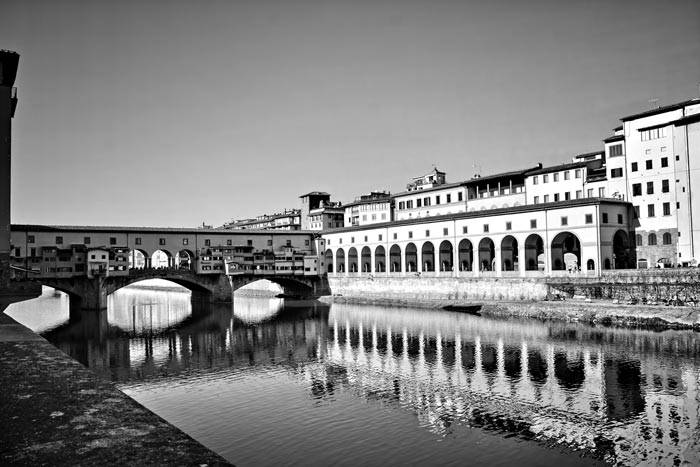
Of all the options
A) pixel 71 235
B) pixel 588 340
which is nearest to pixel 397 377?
pixel 588 340

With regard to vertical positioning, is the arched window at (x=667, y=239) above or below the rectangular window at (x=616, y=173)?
below

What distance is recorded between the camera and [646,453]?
1867 cm

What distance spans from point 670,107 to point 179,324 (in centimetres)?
6053

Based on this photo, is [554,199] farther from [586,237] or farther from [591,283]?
[591,283]

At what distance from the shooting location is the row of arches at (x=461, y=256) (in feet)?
217

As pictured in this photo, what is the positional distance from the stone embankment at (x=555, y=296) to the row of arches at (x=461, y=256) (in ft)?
11.7

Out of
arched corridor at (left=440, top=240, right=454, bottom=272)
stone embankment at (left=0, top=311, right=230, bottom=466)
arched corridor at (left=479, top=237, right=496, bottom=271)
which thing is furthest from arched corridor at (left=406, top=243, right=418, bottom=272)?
stone embankment at (left=0, top=311, right=230, bottom=466)

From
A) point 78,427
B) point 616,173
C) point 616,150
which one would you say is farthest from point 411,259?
point 78,427

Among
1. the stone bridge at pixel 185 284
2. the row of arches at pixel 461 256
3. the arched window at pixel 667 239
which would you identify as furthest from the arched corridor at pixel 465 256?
the stone bridge at pixel 185 284

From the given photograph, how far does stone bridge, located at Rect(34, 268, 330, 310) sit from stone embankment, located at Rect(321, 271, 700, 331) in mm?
11672

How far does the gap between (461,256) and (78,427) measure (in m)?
72.5

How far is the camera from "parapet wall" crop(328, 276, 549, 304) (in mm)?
60875

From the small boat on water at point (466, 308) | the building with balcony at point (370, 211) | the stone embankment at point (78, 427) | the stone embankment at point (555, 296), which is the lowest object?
the small boat on water at point (466, 308)

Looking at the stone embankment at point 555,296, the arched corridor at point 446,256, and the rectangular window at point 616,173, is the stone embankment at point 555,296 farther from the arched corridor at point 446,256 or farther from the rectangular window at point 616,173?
the rectangular window at point 616,173
